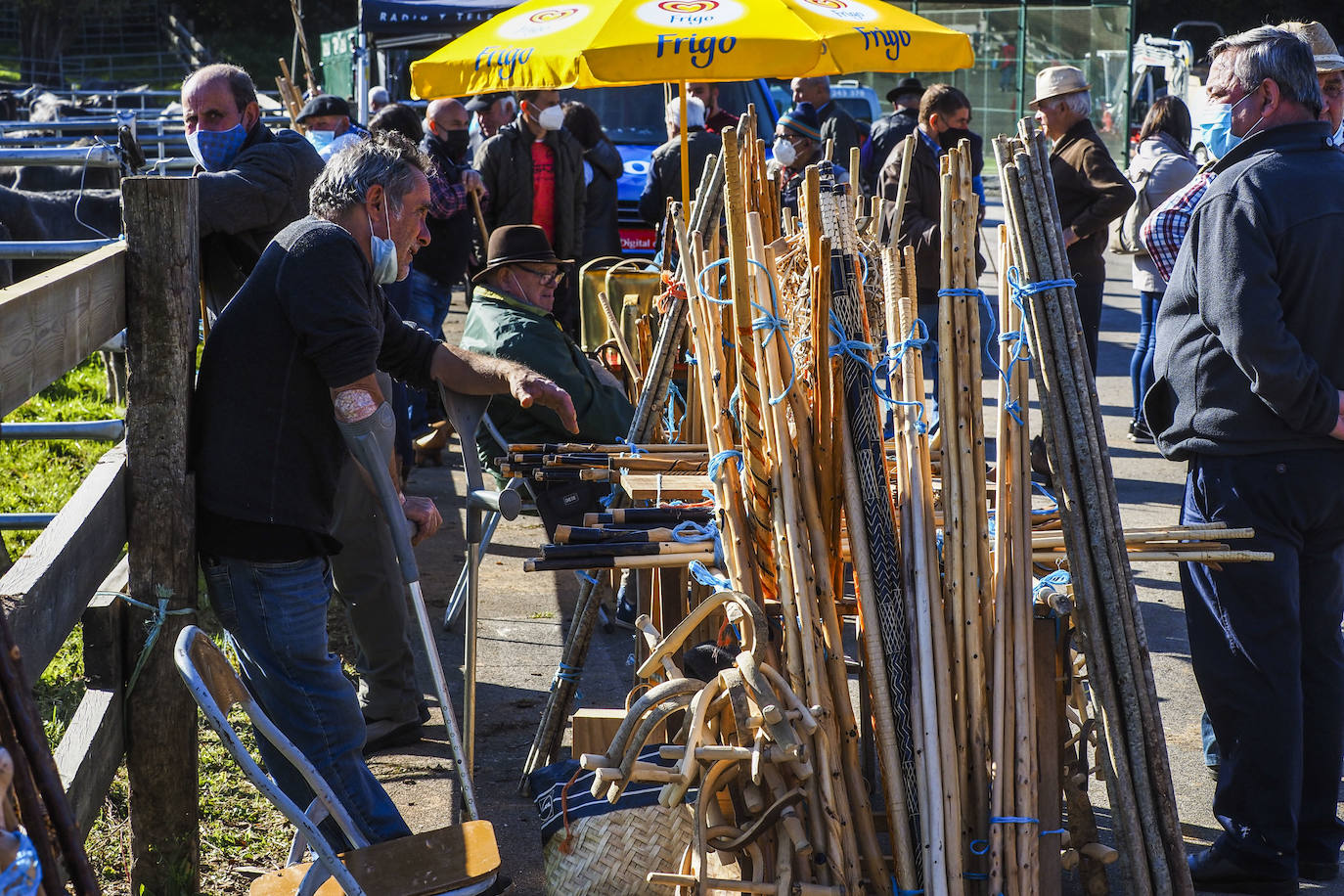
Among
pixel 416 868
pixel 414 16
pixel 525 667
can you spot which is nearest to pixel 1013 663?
pixel 416 868

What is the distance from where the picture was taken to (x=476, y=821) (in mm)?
3018

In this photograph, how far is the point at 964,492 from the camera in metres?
3.10

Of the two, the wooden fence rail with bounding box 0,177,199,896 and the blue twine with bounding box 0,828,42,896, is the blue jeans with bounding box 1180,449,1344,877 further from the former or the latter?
the blue twine with bounding box 0,828,42,896

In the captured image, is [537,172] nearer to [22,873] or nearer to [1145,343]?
[1145,343]

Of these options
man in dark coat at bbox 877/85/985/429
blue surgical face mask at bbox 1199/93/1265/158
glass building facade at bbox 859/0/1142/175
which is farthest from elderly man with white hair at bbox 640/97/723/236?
glass building facade at bbox 859/0/1142/175

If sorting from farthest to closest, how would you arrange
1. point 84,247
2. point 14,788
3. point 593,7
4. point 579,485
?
1. point 593,7
2. point 579,485
3. point 84,247
4. point 14,788

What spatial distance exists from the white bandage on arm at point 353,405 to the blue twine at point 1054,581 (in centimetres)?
166

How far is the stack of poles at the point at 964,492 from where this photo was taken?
3.02m

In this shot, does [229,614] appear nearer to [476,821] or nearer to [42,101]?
[476,821]

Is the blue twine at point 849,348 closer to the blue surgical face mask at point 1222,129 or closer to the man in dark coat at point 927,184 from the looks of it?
the blue surgical face mask at point 1222,129

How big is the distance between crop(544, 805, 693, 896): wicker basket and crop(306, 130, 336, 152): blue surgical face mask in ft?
19.0

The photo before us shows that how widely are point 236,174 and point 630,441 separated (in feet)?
5.84

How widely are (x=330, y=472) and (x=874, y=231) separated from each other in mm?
1890

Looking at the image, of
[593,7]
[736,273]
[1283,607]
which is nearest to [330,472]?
[736,273]
